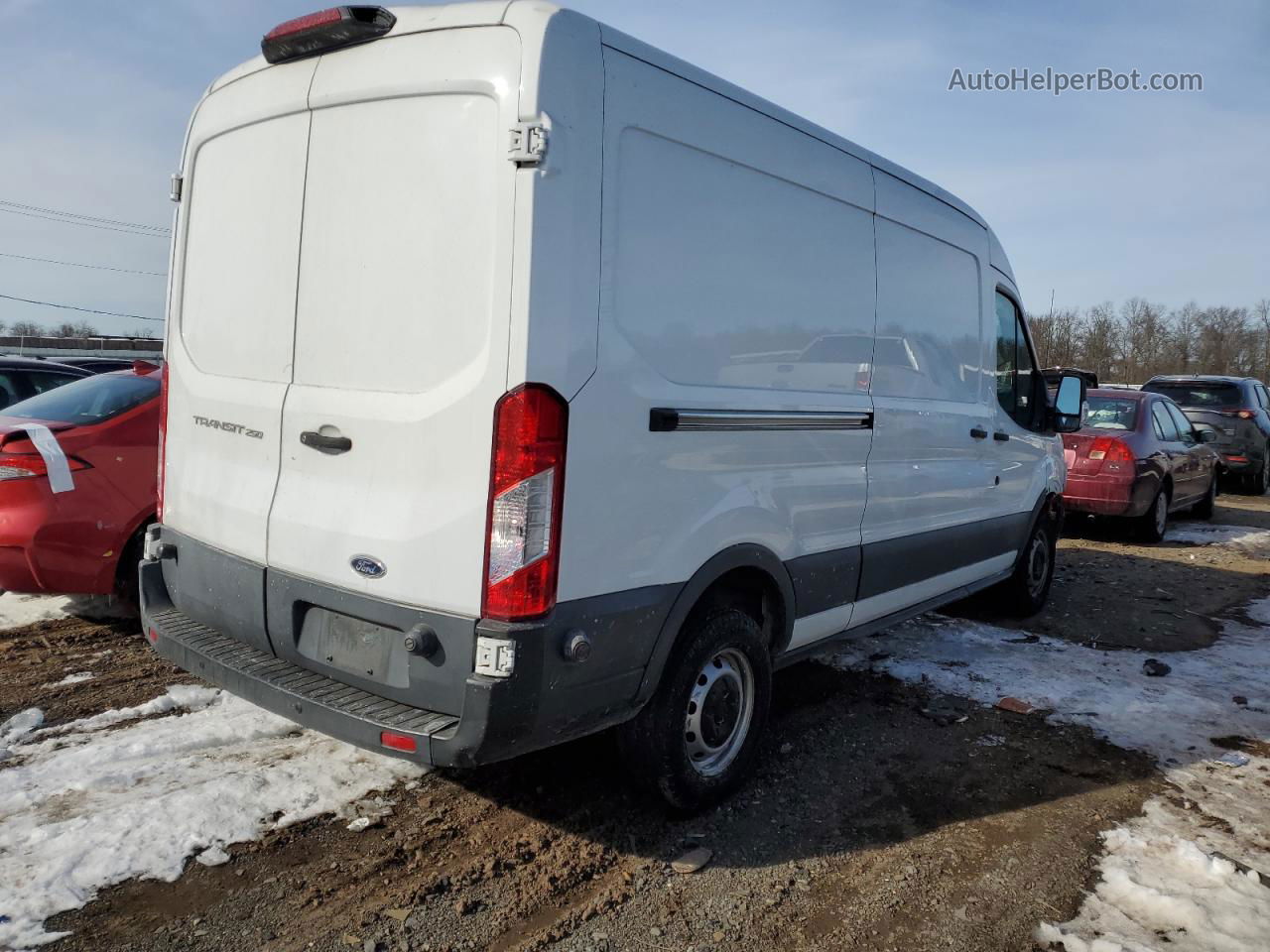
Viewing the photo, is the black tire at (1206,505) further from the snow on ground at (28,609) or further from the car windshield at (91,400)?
the snow on ground at (28,609)

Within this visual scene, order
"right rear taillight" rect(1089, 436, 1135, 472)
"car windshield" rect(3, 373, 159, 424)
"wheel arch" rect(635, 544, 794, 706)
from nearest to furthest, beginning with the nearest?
1. "wheel arch" rect(635, 544, 794, 706)
2. "car windshield" rect(3, 373, 159, 424)
3. "right rear taillight" rect(1089, 436, 1135, 472)

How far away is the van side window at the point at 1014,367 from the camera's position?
5688mm

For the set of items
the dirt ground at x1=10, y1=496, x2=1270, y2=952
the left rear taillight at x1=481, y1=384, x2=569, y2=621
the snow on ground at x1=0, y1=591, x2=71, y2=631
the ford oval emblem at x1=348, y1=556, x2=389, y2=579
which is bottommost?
the dirt ground at x1=10, y1=496, x2=1270, y2=952

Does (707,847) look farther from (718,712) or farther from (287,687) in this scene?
(287,687)

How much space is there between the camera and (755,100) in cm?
344

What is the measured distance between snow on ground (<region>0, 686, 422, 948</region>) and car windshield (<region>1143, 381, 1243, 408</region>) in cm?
1490

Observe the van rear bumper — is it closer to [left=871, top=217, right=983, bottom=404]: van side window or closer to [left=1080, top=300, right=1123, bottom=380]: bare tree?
[left=871, top=217, right=983, bottom=404]: van side window

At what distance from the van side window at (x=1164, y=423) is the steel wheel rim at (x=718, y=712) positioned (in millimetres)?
8200

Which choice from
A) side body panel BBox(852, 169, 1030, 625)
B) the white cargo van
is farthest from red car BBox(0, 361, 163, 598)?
side body panel BBox(852, 169, 1030, 625)

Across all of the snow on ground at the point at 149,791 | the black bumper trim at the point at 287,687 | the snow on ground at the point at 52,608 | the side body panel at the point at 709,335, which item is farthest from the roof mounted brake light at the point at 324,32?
the snow on ground at the point at 52,608

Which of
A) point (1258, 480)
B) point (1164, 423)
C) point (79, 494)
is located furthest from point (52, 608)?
point (1258, 480)

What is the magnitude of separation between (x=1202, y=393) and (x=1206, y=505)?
389 centimetres

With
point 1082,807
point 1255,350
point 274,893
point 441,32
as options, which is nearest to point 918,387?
point 1082,807

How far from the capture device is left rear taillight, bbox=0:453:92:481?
477 centimetres
